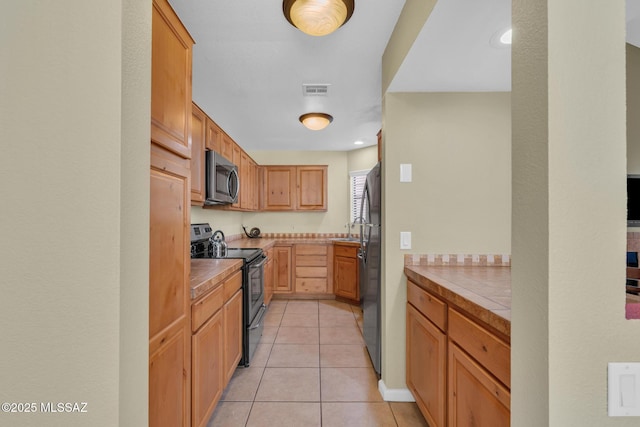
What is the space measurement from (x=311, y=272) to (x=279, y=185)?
5.27 ft

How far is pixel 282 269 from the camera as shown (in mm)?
4293

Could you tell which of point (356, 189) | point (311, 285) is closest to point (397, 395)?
point (311, 285)

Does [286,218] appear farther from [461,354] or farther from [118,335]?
[118,335]

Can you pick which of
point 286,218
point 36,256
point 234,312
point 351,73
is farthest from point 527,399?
point 286,218

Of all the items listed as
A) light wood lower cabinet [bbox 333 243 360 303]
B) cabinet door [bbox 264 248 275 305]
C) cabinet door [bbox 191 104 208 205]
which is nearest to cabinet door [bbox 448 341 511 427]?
cabinet door [bbox 191 104 208 205]

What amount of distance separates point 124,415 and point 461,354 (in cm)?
127

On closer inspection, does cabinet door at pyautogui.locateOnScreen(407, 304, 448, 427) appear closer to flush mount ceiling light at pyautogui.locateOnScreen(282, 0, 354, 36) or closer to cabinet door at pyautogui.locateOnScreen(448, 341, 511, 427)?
cabinet door at pyautogui.locateOnScreen(448, 341, 511, 427)

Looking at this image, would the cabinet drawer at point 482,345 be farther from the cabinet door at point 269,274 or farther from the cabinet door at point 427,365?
the cabinet door at point 269,274

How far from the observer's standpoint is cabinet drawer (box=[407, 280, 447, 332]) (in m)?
1.39

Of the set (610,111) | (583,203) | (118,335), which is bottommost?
(118,335)

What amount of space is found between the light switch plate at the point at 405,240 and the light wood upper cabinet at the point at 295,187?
281 centimetres

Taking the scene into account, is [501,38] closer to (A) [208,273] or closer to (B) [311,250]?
(A) [208,273]

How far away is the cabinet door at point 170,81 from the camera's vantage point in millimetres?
1015

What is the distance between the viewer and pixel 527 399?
583 mm
